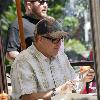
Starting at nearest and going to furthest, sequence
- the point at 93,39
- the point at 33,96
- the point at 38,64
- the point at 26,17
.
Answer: the point at 93,39 < the point at 33,96 < the point at 38,64 < the point at 26,17

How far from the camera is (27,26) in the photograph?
3.85 meters

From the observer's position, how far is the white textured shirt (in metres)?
2.45

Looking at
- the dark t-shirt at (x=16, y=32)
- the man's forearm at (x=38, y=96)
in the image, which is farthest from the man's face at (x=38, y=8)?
the man's forearm at (x=38, y=96)

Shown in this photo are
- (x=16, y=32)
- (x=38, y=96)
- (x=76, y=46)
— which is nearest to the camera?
(x=38, y=96)

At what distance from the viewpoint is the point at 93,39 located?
48.8 inches

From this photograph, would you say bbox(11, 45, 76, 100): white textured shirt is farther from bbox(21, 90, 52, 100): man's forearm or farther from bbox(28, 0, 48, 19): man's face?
bbox(28, 0, 48, 19): man's face

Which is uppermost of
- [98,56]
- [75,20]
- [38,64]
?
[98,56]

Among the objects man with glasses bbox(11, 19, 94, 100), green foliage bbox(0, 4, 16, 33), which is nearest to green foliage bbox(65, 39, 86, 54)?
green foliage bbox(0, 4, 16, 33)

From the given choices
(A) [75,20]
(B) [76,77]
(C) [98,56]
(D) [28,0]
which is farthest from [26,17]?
(A) [75,20]

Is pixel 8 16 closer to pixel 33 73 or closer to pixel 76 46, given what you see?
pixel 76 46

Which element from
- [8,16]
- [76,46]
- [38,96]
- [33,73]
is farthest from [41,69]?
[76,46]

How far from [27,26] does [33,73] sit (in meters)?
1.42

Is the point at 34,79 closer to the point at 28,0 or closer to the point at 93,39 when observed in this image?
the point at 93,39

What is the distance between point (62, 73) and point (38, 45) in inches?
11.4
